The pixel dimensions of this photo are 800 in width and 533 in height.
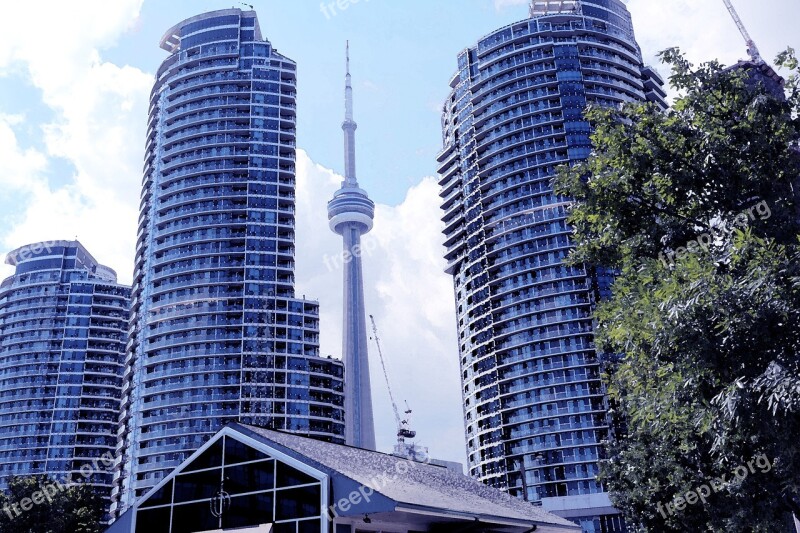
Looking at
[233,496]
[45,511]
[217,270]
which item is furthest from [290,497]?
[217,270]

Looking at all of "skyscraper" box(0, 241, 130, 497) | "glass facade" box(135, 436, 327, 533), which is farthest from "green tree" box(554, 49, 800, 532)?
"skyscraper" box(0, 241, 130, 497)

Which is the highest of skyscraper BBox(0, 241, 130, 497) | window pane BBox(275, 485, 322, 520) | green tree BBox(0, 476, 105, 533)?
skyscraper BBox(0, 241, 130, 497)

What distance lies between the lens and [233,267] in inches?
4633

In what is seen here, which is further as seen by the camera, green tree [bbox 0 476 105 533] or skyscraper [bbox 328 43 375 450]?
skyscraper [bbox 328 43 375 450]

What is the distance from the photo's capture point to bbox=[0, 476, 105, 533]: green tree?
180 ft

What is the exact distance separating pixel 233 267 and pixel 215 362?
16.4m

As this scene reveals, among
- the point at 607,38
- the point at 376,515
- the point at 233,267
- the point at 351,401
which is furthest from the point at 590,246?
the point at 351,401

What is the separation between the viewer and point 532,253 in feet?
372

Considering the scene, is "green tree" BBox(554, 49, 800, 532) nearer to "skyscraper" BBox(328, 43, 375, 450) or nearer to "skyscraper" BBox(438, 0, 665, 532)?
"skyscraper" BBox(438, 0, 665, 532)

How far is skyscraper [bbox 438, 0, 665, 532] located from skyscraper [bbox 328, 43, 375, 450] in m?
36.3

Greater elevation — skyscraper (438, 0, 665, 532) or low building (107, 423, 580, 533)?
skyscraper (438, 0, 665, 532)

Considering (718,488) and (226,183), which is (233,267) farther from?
Result: (718,488)

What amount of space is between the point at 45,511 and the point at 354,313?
11554 cm

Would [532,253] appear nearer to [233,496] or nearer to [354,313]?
[354,313]
